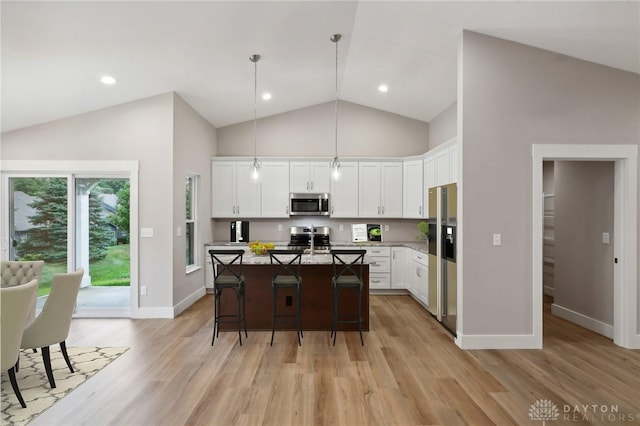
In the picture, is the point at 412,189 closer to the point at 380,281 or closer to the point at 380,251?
the point at 380,251

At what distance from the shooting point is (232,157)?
269 inches

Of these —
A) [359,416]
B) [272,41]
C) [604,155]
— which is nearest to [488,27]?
[604,155]

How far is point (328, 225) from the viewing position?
7152 millimetres

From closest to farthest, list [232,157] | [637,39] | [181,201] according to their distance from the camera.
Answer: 1. [637,39]
2. [181,201]
3. [232,157]

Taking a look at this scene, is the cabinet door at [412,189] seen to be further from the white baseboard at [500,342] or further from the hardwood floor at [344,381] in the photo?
the white baseboard at [500,342]

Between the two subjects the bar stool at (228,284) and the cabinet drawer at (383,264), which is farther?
the cabinet drawer at (383,264)

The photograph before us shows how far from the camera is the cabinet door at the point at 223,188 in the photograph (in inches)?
270

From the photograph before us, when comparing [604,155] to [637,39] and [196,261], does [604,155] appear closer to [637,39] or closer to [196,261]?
[637,39]

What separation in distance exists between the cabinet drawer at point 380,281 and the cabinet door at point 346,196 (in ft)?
3.94

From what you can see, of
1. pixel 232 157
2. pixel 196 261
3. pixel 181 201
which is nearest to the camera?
pixel 181 201

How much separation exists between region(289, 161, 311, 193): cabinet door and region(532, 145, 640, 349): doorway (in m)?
3.89

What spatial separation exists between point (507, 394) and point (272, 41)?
4220 mm

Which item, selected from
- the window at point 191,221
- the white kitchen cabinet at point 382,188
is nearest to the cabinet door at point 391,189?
the white kitchen cabinet at point 382,188

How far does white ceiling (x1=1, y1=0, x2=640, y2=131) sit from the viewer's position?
330 cm
